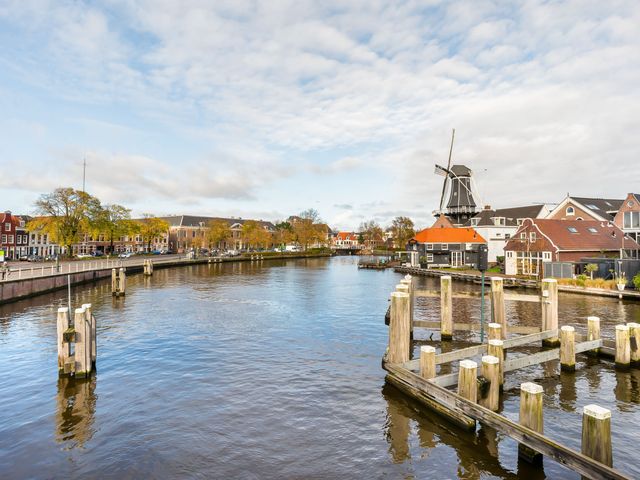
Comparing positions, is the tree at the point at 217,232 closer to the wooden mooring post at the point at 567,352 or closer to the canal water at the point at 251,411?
the canal water at the point at 251,411

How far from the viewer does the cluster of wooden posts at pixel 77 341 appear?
627 inches

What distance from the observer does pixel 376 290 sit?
5106 centimetres

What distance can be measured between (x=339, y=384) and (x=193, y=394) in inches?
230

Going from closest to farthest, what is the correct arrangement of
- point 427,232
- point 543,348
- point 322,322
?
point 543,348
point 322,322
point 427,232

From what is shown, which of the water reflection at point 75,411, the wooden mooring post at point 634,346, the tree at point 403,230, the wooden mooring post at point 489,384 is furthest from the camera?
the tree at point 403,230

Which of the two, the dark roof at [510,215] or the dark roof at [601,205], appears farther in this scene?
the dark roof at [510,215]

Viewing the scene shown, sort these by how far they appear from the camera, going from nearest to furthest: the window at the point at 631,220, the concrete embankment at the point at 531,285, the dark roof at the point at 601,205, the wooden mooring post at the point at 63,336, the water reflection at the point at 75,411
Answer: the water reflection at the point at 75,411
the wooden mooring post at the point at 63,336
the concrete embankment at the point at 531,285
the window at the point at 631,220
the dark roof at the point at 601,205

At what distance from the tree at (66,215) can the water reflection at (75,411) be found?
284ft

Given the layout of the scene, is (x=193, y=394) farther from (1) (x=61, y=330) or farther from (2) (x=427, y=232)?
(2) (x=427, y=232)

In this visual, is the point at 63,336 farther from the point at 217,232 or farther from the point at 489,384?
the point at 217,232

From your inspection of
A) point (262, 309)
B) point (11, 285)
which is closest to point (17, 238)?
point (11, 285)

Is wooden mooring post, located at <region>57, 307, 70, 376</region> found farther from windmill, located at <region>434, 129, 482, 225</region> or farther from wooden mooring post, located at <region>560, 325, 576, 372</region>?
windmill, located at <region>434, 129, 482, 225</region>

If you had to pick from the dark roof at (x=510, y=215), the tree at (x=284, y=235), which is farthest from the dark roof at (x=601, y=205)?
the tree at (x=284, y=235)

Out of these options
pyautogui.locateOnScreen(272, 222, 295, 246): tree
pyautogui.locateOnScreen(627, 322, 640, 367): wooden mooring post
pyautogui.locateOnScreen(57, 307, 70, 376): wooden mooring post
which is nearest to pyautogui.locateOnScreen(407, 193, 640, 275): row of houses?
pyautogui.locateOnScreen(627, 322, 640, 367): wooden mooring post
